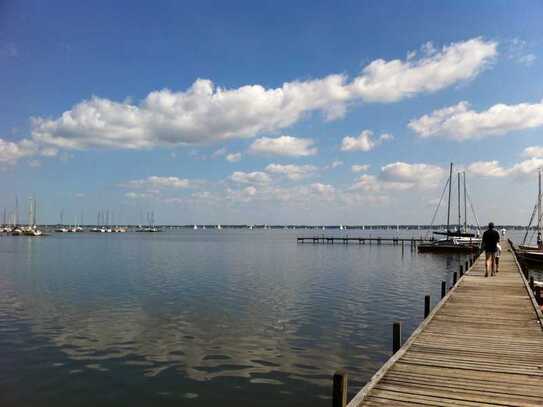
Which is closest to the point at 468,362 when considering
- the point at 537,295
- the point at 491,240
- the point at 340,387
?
the point at 340,387

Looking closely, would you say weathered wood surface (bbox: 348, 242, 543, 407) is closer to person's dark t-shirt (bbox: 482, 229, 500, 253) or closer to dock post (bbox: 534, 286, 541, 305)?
dock post (bbox: 534, 286, 541, 305)

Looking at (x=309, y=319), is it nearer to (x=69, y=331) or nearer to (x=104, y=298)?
(x=69, y=331)

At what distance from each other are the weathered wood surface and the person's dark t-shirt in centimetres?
629

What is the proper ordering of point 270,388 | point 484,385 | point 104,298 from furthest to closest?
point 104,298 → point 270,388 → point 484,385

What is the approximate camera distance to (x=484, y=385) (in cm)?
859

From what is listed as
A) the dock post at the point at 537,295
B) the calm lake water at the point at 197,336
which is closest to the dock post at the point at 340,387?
Answer: the calm lake water at the point at 197,336

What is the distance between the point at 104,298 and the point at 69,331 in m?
8.70

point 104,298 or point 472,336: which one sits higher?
point 472,336

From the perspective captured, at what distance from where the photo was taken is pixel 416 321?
865 inches

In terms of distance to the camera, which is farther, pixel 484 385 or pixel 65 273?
pixel 65 273

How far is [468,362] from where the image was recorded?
33.0 feet

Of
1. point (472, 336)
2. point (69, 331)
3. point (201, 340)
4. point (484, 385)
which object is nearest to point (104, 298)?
point (69, 331)

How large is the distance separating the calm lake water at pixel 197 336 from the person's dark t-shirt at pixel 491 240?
4.91 m

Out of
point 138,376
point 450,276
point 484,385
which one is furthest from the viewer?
point 450,276
